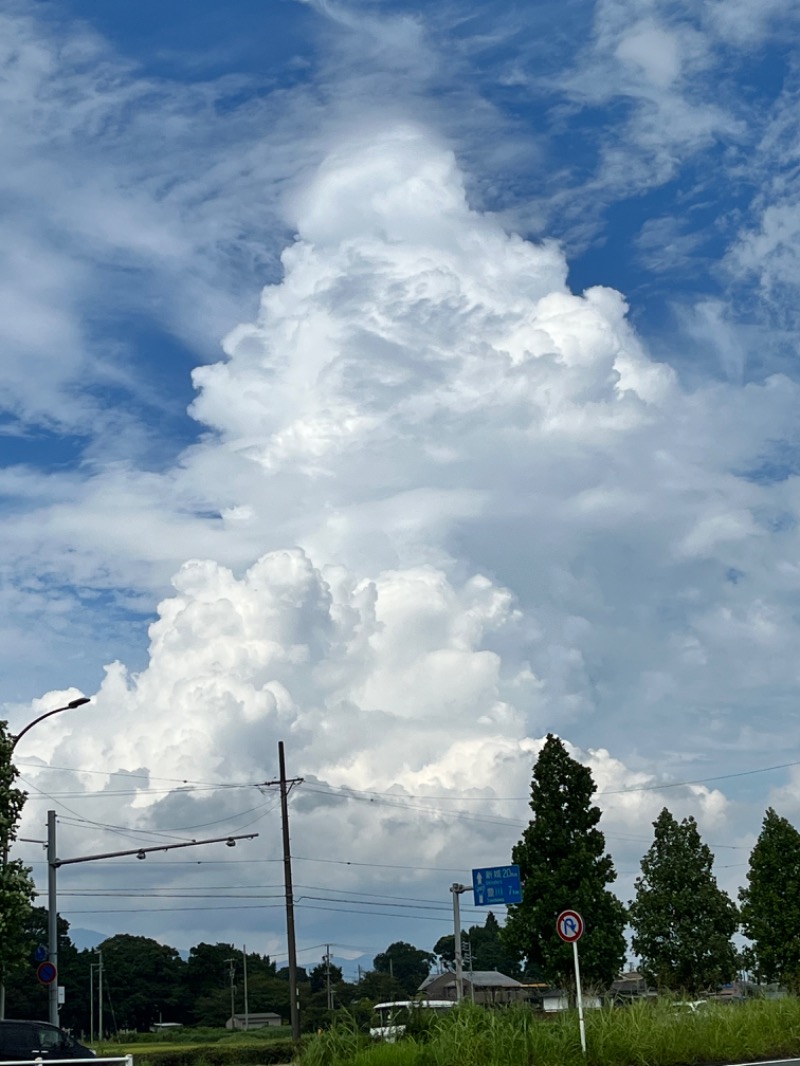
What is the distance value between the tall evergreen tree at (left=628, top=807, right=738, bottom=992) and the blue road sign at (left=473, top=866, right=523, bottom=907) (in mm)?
5255

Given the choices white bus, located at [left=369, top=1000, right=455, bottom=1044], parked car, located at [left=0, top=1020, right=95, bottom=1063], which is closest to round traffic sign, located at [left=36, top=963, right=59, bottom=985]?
parked car, located at [left=0, top=1020, right=95, bottom=1063]

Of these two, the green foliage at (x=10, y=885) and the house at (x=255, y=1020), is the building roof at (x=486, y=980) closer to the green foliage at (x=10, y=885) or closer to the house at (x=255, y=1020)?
the house at (x=255, y=1020)

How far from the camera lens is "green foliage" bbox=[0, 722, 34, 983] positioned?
28391mm

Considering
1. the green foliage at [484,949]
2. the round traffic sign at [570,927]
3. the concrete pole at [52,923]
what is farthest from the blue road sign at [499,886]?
the green foliage at [484,949]

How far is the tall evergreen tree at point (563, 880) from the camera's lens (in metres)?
43.8

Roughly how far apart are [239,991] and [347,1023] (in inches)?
3680

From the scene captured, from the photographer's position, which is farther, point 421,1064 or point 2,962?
point 2,962

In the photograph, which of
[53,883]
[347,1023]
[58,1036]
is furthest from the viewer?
[53,883]

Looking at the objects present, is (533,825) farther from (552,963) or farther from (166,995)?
(166,995)

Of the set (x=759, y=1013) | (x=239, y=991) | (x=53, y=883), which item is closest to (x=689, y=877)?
(x=759, y=1013)

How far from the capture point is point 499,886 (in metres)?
43.0

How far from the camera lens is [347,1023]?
23.3 m

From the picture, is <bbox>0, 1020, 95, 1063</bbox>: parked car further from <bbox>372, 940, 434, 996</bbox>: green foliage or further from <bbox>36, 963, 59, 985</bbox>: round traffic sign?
<bbox>372, 940, 434, 996</bbox>: green foliage

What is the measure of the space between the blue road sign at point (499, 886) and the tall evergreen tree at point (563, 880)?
4.84ft
